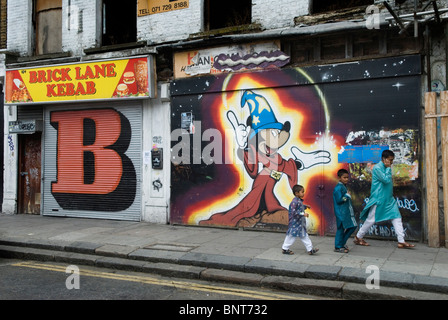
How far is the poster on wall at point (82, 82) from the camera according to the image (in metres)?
11.0

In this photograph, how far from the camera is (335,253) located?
7402 millimetres

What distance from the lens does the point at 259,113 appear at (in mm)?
9797

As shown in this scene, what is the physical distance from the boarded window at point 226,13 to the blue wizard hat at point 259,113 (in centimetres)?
213

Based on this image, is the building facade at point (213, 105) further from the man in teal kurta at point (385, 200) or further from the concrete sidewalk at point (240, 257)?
the concrete sidewalk at point (240, 257)

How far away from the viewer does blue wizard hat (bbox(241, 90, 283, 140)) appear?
9672 millimetres

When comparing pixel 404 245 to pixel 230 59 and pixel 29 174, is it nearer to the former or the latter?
pixel 230 59

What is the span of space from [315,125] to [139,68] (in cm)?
478

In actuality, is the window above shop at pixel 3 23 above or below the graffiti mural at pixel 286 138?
above

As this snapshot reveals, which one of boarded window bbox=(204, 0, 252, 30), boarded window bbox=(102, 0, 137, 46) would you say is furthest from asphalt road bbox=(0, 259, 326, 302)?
boarded window bbox=(102, 0, 137, 46)

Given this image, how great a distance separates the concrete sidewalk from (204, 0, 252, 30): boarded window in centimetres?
521

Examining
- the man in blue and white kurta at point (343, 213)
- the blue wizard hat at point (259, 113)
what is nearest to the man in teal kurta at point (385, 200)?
the man in blue and white kurta at point (343, 213)

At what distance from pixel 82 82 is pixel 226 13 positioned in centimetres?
432
